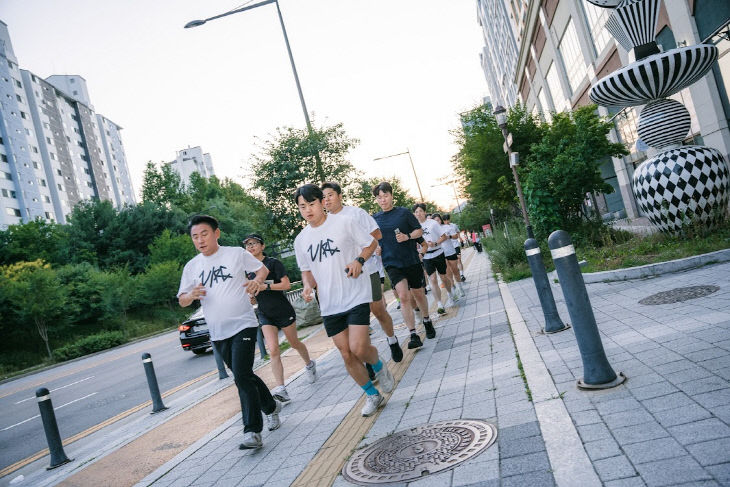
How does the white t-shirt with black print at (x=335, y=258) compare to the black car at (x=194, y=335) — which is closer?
the white t-shirt with black print at (x=335, y=258)

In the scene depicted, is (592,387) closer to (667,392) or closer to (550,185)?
(667,392)

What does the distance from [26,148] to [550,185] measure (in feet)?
234

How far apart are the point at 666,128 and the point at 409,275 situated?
548 centimetres

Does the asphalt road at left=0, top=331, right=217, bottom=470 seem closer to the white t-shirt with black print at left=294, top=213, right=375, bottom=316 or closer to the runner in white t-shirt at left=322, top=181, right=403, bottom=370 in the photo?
the runner in white t-shirt at left=322, top=181, right=403, bottom=370

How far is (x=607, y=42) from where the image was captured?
838 inches

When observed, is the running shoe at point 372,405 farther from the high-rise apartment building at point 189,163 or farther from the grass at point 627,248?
the high-rise apartment building at point 189,163

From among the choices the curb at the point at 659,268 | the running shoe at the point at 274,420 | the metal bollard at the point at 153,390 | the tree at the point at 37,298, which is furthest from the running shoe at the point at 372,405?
the tree at the point at 37,298

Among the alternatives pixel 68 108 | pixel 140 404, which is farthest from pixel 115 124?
pixel 140 404

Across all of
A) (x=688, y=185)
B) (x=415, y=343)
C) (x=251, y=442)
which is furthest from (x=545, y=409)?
(x=688, y=185)

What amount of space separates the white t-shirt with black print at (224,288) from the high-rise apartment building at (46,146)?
2261 inches

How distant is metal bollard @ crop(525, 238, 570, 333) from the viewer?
18.8ft

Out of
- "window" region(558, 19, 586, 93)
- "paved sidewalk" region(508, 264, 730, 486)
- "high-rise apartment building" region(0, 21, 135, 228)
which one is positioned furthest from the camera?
"high-rise apartment building" region(0, 21, 135, 228)

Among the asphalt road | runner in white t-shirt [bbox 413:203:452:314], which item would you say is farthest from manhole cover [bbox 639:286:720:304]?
the asphalt road

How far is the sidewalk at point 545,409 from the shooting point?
2.61 meters
